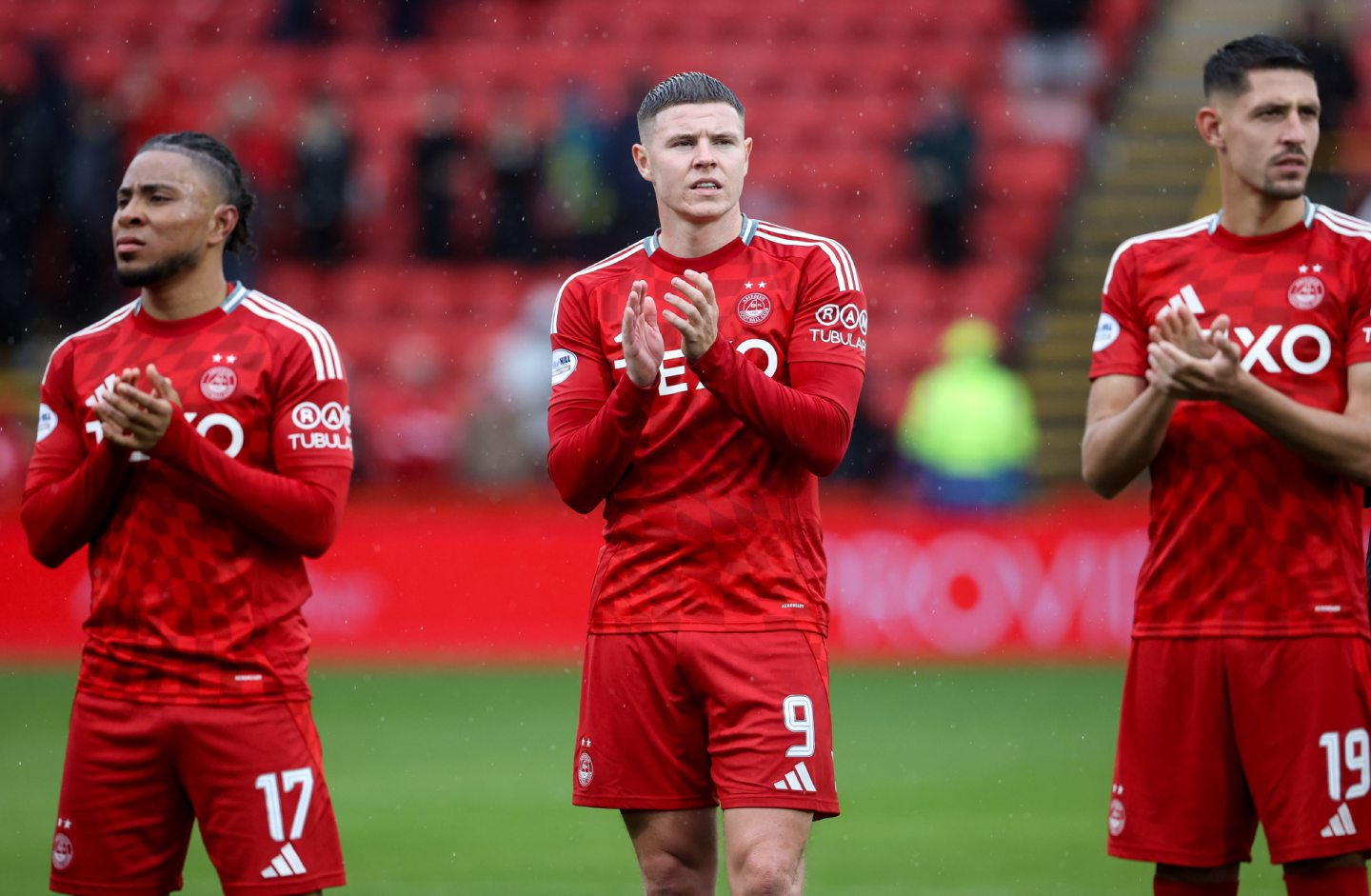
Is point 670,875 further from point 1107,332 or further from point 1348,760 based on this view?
point 1107,332

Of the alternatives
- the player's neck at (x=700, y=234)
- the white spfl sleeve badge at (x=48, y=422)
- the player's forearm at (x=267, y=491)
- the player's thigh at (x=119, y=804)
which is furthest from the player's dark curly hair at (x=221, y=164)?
the player's thigh at (x=119, y=804)

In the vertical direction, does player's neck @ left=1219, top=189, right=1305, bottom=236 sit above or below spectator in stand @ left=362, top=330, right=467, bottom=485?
above

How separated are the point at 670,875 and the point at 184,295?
1.79 meters

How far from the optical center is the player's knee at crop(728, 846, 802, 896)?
14.1ft

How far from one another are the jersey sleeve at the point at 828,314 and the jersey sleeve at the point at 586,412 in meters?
0.38

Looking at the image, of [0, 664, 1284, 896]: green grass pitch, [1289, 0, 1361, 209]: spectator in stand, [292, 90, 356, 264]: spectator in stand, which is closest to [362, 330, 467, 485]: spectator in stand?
[292, 90, 356, 264]: spectator in stand

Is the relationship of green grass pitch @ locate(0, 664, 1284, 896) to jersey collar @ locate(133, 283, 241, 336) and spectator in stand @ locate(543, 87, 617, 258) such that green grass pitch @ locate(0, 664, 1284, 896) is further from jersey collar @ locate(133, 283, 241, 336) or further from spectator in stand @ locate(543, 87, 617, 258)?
spectator in stand @ locate(543, 87, 617, 258)

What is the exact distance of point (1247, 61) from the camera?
4.62 meters

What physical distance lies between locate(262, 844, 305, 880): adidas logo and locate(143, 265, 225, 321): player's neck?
1.28m

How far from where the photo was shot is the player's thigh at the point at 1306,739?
4.37 metres

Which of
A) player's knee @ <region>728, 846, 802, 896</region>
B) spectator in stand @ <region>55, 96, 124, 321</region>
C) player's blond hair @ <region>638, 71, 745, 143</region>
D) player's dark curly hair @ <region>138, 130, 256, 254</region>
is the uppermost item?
spectator in stand @ <region>55, 96, 124, 321</region>

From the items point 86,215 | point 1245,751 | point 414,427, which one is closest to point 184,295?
point 1245,751

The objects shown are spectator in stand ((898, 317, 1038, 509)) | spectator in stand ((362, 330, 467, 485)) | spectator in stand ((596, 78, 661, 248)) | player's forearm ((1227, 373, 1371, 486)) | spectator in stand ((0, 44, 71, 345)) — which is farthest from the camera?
spectator in stand ((596, 78, 661, 248))

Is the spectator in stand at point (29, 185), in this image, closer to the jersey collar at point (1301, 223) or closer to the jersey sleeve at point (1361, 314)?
the jersey collar at point (1301, 223)
